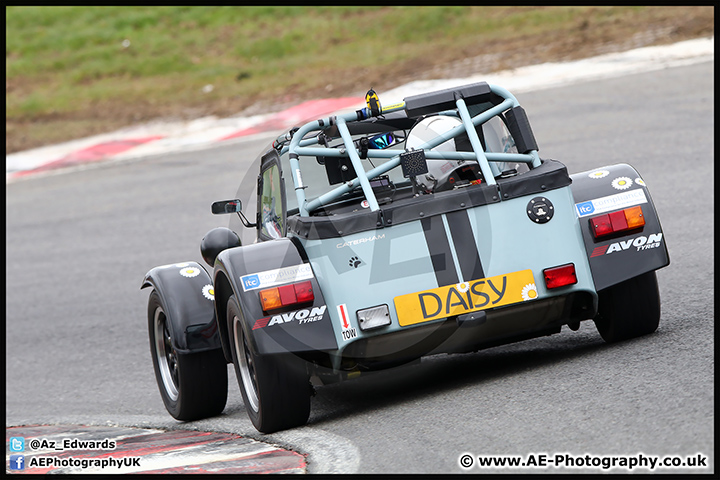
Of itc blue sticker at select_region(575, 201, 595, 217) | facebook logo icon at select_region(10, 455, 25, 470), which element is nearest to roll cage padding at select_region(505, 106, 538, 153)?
itc blue sticker at select_region(575, 201, 595, 217)

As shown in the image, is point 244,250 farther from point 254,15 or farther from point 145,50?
point 254,15

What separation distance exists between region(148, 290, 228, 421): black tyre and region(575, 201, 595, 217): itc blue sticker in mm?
2359

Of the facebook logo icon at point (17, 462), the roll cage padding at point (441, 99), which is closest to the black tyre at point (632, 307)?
the roll cage padding at point (441, 99)

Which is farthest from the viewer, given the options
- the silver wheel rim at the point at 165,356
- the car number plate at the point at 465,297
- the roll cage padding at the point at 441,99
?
the silver wheel rim at the point at 165,356

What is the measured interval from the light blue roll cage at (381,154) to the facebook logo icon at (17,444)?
2.27 metres

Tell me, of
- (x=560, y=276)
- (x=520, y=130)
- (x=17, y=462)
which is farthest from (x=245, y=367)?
(x=520, y=130)

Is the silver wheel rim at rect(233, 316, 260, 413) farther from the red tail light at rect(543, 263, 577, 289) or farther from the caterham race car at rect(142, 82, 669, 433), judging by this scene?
the red tail light at rect(543, 263, 577, 289)

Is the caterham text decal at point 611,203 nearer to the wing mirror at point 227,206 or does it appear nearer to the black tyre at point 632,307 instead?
the black tyre at point 632,307

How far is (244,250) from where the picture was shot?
5383 millimetres

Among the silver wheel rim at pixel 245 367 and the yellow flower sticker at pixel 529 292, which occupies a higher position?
the yellow flower sticker at pixel 529 292

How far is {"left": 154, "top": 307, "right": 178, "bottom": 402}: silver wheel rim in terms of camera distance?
21.3 ft

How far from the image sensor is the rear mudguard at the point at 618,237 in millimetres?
5395

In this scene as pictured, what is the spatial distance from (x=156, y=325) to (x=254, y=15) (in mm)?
26247

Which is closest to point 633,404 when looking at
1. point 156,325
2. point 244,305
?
point 244,305
